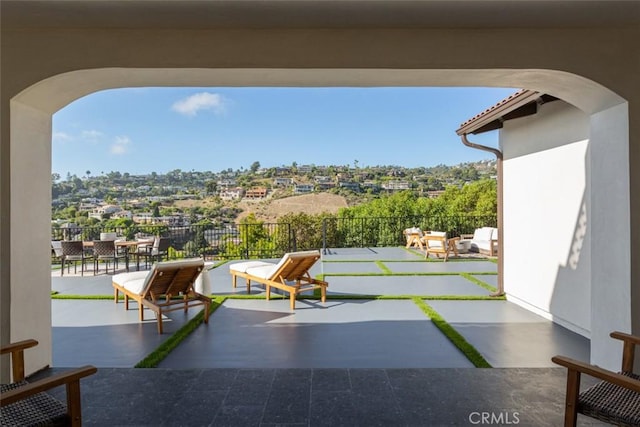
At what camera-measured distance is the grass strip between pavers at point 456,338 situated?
3.70m

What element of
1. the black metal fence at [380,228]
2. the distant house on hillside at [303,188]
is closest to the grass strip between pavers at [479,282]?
the black metal fence at [380,228]

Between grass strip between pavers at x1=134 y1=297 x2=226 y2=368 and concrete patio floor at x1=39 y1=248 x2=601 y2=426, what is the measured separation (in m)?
0.08

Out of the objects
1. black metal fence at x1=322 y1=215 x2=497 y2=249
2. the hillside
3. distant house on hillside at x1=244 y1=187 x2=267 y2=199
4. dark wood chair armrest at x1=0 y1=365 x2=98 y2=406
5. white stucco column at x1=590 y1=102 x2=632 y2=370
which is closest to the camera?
dark wood chair armrest at x1=0 y1=365 x2=98 y2=406

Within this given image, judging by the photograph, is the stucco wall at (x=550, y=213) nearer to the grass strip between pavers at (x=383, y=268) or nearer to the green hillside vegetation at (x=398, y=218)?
the grass strip between pavers at (x=383, y=268)

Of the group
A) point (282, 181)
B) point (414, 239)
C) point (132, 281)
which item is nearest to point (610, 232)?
point (132, 281)

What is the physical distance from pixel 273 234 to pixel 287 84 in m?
10.4

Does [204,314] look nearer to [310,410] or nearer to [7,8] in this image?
[310,410]

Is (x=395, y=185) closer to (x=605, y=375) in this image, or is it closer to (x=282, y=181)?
(x=282, y=181)

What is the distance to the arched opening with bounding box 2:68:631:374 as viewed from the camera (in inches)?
127

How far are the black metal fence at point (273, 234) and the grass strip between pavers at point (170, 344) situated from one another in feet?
19.9

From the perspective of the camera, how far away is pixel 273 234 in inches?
541

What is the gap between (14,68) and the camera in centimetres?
314

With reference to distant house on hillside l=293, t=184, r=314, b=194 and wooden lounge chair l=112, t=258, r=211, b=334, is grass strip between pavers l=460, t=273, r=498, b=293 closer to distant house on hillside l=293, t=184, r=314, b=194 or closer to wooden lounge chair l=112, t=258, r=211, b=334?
wooden lounge chair l=112, t=258, r=211, b=334

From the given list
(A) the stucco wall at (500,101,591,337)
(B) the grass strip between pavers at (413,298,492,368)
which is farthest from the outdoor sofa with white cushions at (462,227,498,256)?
(B) the grass strip between pavers at (413,298,492,368)
